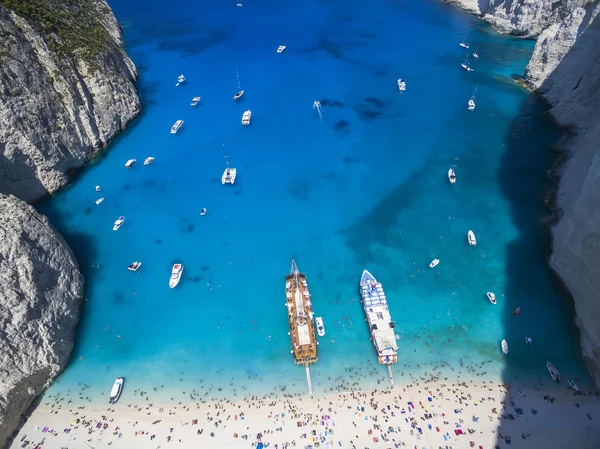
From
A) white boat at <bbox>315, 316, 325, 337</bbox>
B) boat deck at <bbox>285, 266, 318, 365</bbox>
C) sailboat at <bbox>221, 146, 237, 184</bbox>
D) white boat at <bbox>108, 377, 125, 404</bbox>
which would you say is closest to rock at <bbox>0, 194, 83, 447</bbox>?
white boat at <bbox>108, 377, 125, 404</bbox>

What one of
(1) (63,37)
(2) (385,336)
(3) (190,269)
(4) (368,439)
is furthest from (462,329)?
(1) (63,37)

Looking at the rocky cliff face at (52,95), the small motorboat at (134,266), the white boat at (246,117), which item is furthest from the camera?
the white boat at (246,117)

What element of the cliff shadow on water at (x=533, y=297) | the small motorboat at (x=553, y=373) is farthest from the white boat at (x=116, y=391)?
the small motorboat at (x=553, y=373)

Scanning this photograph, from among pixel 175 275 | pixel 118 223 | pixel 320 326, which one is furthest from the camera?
pixel 118 223

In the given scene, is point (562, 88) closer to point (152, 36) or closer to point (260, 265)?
point (260, 265)

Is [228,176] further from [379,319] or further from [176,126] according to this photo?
[379,319]

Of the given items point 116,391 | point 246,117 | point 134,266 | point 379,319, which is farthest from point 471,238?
point 246,117

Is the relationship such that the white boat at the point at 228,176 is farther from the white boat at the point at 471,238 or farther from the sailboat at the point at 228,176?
the white boat at the point at 471,238
